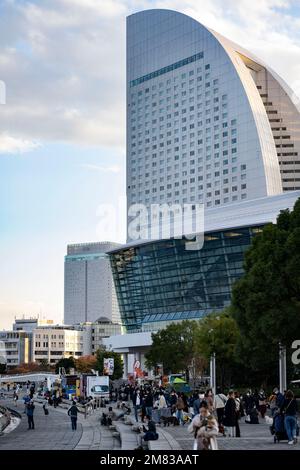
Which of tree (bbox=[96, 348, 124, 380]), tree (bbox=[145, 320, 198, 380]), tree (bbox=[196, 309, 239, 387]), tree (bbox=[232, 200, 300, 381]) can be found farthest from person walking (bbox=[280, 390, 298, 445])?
tree (bbox=[96, 348, 124, 380])

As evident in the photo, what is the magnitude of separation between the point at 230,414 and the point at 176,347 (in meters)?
73.4

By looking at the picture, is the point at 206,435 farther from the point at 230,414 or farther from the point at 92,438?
the point at 92,438

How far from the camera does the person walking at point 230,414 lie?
96.5 ft

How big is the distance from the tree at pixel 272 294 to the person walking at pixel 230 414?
1501 cm

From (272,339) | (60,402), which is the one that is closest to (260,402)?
(272,339)

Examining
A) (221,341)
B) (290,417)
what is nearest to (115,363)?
(221,341)

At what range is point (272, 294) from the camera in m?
45.2

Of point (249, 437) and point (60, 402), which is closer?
point (249, 437)

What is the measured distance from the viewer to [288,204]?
136500 mm

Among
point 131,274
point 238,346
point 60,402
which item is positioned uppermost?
point 131,274

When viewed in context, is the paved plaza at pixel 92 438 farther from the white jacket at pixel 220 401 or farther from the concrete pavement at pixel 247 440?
the white jacket at pixel 220 401

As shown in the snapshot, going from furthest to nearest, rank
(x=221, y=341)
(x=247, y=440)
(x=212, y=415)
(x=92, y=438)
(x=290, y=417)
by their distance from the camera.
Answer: (x=221, y=341)
(x=92, y=438)
(x=247, y=440)
(x=290, y=417)
(x=212, y=415)
